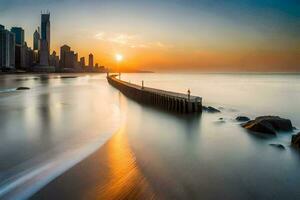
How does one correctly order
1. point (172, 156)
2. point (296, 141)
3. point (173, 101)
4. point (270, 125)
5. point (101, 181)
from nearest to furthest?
point (101, 181) < point (172, 156) < point (296, 141) < point (270, 125) < point (173, 101)

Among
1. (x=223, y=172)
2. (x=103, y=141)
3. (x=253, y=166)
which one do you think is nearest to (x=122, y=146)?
(x=103, y=141)

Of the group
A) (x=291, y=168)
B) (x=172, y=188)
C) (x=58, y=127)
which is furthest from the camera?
(x=58, y=127)

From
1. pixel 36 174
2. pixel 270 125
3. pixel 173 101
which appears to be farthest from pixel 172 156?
pixel 173 101

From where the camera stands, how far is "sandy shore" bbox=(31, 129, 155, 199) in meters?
8.35

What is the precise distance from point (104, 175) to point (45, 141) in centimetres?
657

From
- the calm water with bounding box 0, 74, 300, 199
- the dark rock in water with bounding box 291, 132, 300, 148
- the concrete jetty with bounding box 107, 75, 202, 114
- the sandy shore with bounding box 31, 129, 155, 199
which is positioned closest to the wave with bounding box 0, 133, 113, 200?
the calm water with bounding box 0, 74, 300, 199

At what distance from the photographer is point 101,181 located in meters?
9.32

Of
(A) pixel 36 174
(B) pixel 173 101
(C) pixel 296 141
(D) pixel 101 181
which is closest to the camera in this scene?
(D) pixel 101 181

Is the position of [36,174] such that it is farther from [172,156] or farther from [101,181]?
[172,156]

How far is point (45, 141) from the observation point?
14.9 meters

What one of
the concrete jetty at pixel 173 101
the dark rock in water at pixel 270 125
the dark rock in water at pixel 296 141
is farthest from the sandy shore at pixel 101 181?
the concrete jetty at pixel 173 101

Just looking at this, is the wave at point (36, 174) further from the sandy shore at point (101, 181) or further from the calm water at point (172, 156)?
the sandy shore at point (101, 181)

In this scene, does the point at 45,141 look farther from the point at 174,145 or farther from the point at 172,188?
the point at 172,188

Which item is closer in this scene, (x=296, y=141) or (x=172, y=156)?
(x=172, y=156)
